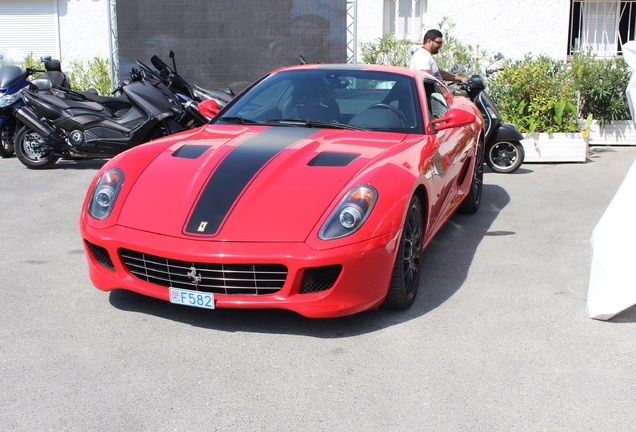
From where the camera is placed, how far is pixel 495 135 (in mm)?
9234

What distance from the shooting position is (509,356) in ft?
12.6

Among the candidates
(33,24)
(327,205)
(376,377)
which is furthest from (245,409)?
(33,24)

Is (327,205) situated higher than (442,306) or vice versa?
(327,205)

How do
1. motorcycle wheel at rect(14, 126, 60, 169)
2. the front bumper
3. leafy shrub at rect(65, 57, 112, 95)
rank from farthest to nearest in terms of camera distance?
leafy shrub at rect(65, 57, 112, 95) < motorcycle wheel at rect(14, 126, 60, 169) < the front bumper

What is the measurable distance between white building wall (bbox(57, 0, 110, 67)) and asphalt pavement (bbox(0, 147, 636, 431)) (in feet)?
31.2

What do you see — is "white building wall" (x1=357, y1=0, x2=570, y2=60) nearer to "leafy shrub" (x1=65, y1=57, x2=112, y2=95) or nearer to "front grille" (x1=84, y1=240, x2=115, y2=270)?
"leafy shrub" (x1=65, y1=57, x2=112, y2=95)

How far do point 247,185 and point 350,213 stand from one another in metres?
0.65

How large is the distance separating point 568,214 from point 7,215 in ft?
17.2

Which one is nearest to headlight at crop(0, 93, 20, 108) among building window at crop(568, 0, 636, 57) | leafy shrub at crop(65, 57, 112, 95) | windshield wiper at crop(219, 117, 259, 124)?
leafy shrub at crop(65, 57, 112, 95)

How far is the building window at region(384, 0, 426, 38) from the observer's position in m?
13.1

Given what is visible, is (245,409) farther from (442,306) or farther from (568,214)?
(568,214)

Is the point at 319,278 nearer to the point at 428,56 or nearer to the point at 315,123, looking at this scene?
the point at 315,123

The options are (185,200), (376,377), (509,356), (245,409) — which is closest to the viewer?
(245,409)

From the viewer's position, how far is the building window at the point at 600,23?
43.2ft
